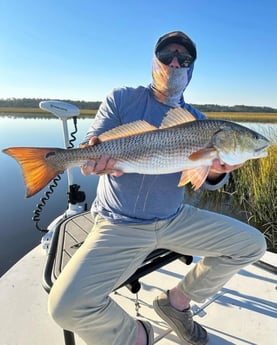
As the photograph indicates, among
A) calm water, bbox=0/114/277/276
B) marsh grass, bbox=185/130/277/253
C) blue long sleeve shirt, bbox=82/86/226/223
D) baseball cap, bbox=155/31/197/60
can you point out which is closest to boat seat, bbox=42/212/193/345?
blue long sleeve shirt, bbox=82/86/226/223

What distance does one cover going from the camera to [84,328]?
1862mm

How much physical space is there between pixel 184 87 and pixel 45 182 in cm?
134

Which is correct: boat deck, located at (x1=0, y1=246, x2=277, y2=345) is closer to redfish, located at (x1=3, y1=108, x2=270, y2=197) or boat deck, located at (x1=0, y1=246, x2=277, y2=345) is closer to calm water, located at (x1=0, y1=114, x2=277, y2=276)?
redfish, located at (x1=3, y1=108, x2=270, y2=197)

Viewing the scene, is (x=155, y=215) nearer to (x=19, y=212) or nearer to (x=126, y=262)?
(x=126, y=262)

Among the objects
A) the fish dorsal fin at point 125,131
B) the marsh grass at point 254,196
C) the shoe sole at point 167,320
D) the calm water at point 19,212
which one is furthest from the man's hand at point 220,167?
A: the calm water at point 19,212

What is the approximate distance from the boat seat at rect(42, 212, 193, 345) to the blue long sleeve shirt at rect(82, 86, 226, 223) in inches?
11.5

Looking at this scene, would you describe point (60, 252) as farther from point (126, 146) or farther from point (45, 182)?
point (126, 146)

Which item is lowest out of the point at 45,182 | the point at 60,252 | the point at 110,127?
the point at 60,252

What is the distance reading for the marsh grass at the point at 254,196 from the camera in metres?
6.00

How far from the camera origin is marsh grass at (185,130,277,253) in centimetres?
600

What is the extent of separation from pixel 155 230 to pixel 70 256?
2.18 feet

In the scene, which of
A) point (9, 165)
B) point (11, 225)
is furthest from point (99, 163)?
point (9, 165)

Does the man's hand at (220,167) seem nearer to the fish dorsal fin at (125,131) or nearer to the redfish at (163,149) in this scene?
the redfish at (163,149)

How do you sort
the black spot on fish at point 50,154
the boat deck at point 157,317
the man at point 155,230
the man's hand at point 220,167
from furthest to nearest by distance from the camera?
the boat deck at point 157,317 < the man's hand at point 220,167 < the black spot on fish at point 50,154 < the man at point 155,230
